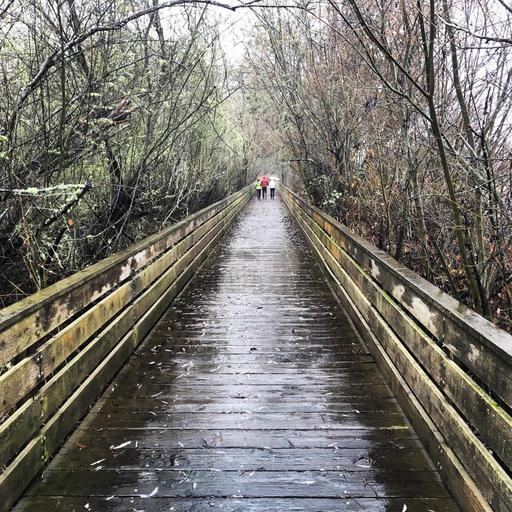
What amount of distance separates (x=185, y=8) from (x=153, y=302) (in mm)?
3935

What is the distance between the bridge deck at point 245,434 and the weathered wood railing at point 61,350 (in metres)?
0.15

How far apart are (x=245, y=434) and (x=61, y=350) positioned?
127cm

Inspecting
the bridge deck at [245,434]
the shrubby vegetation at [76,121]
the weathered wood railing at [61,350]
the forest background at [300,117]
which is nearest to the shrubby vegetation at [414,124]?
the forest background at [300,117]

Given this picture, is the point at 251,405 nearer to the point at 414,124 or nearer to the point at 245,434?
the point at 245,434

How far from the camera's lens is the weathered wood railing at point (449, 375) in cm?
216

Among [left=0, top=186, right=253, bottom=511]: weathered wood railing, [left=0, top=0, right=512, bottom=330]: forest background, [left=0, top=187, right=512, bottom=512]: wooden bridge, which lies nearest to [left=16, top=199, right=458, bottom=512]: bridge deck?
[left=0, top=187, right=512, bottom=512]: wooden bridge

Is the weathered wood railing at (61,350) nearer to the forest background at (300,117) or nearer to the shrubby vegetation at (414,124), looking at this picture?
the forest background at (300,117)

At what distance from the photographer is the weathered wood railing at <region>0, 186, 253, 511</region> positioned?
98.3 inches

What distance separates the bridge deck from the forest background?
123 centimetres

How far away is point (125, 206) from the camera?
671 cm

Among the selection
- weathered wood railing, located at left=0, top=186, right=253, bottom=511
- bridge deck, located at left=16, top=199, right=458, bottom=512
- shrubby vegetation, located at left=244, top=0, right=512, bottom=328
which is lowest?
bridge deck, located at left=16, top=199, right=458, bottom=512

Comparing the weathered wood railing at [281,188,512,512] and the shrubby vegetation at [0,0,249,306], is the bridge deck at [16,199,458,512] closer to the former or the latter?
the weathered wood railing at [281,188,512,512]

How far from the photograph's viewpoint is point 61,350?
3.15 meters

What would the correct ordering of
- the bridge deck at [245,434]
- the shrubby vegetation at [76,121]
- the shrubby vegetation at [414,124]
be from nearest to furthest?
1. the bridge deck at [245,434]
2. the shrubby vegetation at [414,124]
3. the shrubby vegetation at [76,121]
